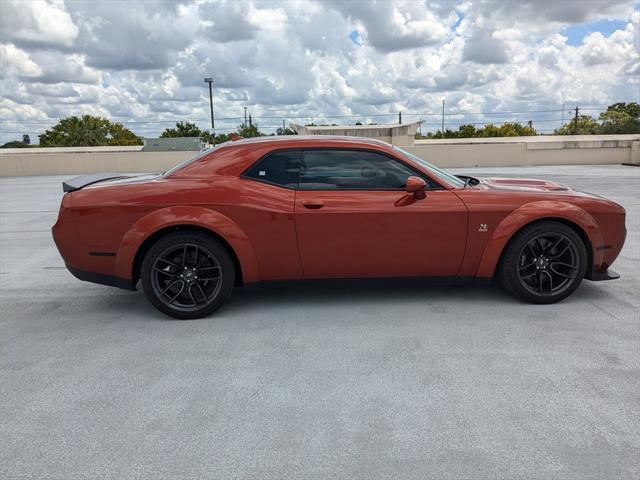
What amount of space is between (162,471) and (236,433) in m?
0.40

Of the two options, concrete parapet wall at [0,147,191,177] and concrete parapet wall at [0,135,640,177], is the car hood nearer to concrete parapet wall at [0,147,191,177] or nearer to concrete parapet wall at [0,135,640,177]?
concrete parapet wall at [0,135,640,177]

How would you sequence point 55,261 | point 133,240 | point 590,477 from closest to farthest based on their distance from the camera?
point 590,477 → point 133,240 → point 55,261

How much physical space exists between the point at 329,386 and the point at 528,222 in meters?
2.26

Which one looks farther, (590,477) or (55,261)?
(55,261)

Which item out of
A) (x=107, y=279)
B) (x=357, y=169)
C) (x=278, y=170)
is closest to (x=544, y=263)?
(x=357, y=169)

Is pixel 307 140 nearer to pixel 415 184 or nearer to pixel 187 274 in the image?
pixel 415 184

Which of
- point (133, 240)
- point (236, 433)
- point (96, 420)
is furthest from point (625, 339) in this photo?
point (133, 240)

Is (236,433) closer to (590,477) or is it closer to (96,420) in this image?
(96,420)

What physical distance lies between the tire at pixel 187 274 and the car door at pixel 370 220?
690 mm

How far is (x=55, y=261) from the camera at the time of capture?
243 inches

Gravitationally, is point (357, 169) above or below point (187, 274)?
above

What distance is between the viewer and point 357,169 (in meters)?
4.17

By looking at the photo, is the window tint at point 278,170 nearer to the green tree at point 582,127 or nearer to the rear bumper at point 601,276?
the rear bumper at point 601,276

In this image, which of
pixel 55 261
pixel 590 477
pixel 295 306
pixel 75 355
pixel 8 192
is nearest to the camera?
pixel 590 477
